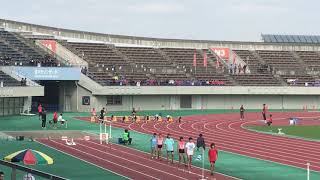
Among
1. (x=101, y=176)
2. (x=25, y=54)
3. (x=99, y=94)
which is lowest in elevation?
(x=101, y=176)

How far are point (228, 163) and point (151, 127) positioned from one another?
17769 mm

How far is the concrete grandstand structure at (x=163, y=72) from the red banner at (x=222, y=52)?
1.08 feet

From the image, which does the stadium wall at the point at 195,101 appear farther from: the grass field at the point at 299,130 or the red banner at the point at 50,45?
the grass field at the point at 299,130

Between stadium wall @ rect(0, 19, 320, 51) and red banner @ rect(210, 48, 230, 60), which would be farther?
red banner @ rect(210, 48, 230, 60)

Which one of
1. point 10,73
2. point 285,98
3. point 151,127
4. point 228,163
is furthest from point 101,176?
point 285,98

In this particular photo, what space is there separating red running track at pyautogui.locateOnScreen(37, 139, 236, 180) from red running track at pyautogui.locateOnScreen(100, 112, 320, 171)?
486 centimetres

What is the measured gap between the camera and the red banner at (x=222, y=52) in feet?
258

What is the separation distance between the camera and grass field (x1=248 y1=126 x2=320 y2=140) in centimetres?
3620

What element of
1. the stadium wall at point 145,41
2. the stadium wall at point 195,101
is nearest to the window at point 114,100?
the stadium wall at point 195,101

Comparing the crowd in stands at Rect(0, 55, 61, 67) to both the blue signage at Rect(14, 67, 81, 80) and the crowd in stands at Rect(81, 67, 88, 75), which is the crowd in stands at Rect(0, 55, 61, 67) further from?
the crowd in stands at Rect(81, 67, 88, 75)

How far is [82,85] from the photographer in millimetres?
58906

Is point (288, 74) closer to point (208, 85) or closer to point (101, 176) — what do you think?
point (208, 85)

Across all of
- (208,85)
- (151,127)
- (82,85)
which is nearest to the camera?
(151,127)

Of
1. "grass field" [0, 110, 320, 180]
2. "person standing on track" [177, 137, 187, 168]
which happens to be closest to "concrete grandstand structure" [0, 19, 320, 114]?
"grass field" [0, 110, 320, 180]
